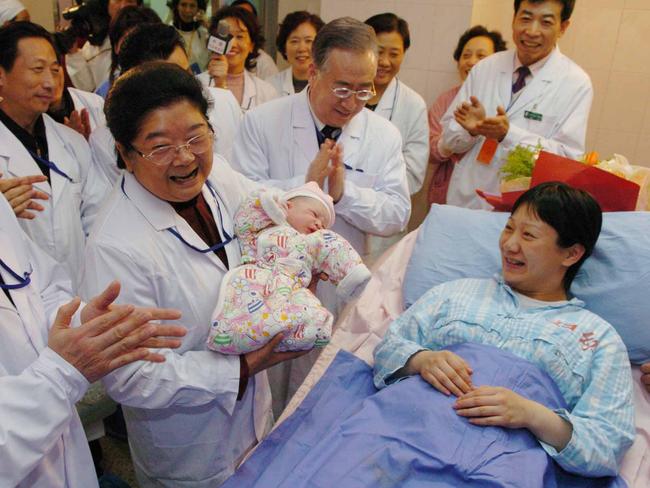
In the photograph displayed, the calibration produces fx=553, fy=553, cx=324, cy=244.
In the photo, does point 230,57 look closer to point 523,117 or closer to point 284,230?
point 523,117

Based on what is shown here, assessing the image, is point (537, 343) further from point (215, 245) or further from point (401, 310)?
point (215, 245)

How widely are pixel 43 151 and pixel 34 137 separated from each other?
0.06 m

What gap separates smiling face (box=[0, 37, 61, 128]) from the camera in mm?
2035

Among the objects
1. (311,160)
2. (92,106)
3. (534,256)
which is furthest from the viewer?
(92,106)

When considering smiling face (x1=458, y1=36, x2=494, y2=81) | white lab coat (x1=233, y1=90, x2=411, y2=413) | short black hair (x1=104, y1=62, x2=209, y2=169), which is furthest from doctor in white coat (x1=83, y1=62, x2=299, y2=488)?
smiling face (x1=458, y1=36, x2=494, y2=81)

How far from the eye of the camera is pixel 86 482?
4.50 feet

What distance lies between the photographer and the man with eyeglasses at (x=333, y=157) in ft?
6.82

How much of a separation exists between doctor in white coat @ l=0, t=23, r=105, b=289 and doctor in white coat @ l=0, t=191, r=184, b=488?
30.3 inches

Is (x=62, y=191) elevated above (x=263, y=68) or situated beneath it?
situated beneath

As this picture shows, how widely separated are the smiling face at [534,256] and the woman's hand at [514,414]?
0.45 meters

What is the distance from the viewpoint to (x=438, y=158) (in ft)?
11.2

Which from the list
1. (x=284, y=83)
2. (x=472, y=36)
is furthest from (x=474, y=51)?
(x=284, y=83)

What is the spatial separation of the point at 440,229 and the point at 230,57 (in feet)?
5.85

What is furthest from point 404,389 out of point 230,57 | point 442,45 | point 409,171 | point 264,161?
point 442,45
